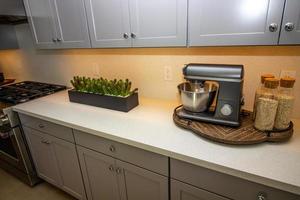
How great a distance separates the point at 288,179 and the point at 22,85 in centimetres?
269

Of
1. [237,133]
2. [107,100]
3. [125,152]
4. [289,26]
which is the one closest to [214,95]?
[237,133]

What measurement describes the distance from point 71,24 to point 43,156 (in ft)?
3.88

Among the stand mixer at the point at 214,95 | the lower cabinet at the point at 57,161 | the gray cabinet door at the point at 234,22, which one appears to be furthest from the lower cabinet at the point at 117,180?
the gray cabinet door at the point at 234,22

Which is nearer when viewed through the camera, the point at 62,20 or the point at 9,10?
the point at 62,20

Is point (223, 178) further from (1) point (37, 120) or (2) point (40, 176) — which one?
(2) point (40, 176)

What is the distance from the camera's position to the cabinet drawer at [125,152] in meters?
1.00

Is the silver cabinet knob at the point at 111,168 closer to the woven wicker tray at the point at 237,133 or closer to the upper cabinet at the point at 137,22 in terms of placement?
the woven wicker tray at the point at 237,133

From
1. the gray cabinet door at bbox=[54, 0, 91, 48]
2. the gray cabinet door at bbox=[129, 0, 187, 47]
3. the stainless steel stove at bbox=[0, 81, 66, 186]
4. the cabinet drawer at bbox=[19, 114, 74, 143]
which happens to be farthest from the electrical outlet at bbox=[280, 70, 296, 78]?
the stainless steel stove at bbox=[0, 81, 66, 186]

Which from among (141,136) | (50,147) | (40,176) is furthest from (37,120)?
(141,136)

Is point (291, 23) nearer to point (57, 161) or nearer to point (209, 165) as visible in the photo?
point (209, 165)

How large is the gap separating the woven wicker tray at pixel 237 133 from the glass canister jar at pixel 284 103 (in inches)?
1.6

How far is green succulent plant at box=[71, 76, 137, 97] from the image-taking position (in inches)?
55.7

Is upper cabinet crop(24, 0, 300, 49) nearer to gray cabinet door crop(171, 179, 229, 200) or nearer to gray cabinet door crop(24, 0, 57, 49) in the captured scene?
gray cabinet door crop(24, 0, 57, 49)

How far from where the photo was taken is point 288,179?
71 centimetres
